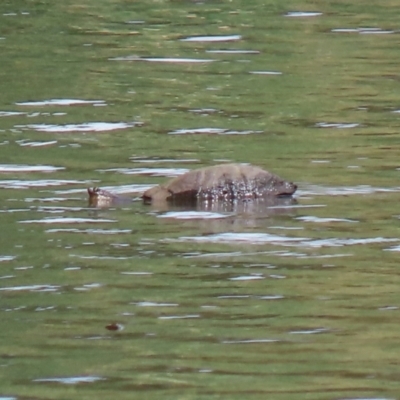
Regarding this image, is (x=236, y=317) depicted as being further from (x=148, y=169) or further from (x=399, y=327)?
(x=148, y=169)

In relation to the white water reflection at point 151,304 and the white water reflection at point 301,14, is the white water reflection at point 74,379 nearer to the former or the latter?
the white water reflection at point 151,304

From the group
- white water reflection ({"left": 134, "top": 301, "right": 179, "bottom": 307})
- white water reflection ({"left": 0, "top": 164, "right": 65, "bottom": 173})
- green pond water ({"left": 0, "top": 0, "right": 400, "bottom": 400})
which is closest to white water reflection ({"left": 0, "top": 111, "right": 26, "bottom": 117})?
green pond water ({"left": 0, "top": 0, "right": 400, "bottom": 400})

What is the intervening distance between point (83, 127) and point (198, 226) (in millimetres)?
4001

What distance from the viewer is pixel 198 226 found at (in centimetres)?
879

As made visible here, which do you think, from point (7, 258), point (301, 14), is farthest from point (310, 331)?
point (301, 14)

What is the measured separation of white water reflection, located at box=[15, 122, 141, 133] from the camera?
12477 millimetres

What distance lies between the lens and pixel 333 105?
13719 mm

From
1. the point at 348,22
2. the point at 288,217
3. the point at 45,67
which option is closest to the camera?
the point at 288,217

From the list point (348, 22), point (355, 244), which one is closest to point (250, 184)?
point (355, 244)

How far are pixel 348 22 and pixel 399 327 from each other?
14131mm

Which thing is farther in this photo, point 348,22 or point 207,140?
point 348,22

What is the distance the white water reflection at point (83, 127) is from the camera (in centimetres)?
1248

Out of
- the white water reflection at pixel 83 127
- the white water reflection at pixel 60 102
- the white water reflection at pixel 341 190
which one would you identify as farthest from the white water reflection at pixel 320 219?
the white water reflection at pixel 60 102

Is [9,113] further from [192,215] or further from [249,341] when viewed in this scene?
[249,341]
